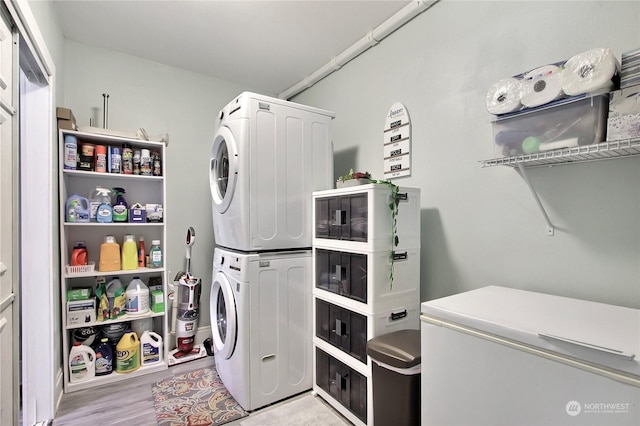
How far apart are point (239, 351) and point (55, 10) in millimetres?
2577

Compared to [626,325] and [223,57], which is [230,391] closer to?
[626,325]

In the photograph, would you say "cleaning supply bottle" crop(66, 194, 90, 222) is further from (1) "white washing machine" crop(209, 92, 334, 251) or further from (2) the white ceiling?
(2) the white ceiling

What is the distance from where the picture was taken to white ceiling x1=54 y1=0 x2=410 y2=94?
6.68 ft

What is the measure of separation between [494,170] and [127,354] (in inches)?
110

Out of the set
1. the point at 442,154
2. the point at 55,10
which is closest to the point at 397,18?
the point at 442,154

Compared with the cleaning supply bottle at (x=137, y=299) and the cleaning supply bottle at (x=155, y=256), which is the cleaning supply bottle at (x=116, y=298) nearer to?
the cleaning supply bottle at (x=137, y=299)

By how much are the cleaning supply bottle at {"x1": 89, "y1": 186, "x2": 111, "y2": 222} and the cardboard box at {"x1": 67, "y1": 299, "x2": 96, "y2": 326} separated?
0.60 meters

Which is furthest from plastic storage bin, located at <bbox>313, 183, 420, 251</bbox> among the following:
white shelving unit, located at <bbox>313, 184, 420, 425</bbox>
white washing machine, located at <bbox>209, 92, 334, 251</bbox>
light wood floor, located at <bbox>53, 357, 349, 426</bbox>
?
light wood floor, located at <bbox>53, 357, 349, 426</bbox>

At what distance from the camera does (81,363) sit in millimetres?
2195

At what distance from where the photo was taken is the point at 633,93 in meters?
0.97

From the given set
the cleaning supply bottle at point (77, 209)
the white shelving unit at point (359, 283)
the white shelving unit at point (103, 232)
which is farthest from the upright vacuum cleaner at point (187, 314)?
the white shelving unit at point (359, 283)

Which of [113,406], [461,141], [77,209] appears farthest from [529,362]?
[77,209]

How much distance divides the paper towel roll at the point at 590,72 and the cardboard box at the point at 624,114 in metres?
0.06

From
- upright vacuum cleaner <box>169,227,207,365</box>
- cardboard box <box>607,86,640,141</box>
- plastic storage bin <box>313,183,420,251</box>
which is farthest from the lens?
upright vacuum cleaner <box>169,227,207,365</box>
